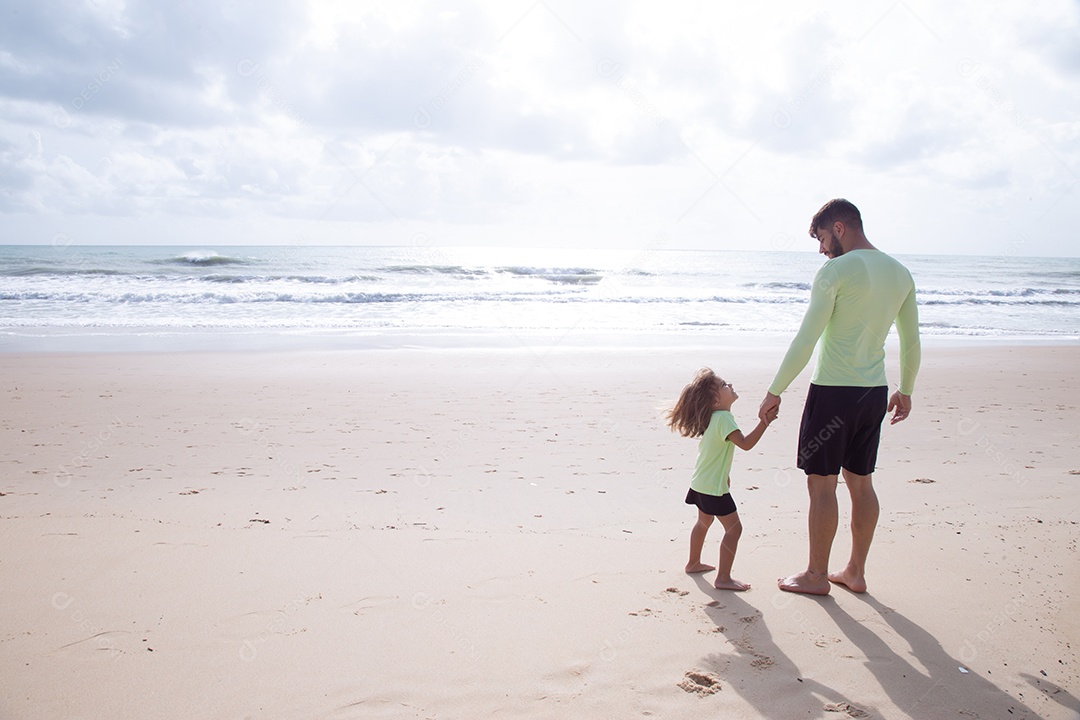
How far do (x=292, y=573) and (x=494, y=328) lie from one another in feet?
47.1

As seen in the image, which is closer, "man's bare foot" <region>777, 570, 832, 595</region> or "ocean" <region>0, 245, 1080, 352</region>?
"man's bare foot" <region>777, 570, 832, 595</region>

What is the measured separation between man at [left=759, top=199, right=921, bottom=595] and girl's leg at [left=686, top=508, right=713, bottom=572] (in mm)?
423

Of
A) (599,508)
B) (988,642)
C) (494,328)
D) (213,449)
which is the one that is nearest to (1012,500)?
(988,642)

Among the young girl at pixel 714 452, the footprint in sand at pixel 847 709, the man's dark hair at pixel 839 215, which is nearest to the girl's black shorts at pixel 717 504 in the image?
the young girl at pixel 714 452

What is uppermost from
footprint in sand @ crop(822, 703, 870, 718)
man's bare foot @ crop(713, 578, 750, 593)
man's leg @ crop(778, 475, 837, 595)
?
man's leg @ crop(778, 475, 837, 595)

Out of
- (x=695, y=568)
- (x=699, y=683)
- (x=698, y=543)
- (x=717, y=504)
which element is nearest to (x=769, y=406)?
(x=717, y=504)

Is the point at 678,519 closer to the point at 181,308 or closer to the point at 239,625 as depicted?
the point at 239,625

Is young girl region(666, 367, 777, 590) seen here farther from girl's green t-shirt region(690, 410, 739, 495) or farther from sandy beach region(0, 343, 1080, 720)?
sandy beach region(0, 343, 1080, 720)

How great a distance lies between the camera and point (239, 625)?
9.91 feet

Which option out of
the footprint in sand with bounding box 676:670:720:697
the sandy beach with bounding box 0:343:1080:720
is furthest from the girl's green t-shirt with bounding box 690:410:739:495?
the footprint in sand with bounding box 676:670:720:697

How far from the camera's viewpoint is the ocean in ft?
53.3

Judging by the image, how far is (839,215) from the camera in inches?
135

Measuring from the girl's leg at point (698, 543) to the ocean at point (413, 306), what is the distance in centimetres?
1128

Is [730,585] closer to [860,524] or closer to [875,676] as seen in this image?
[860,524]
